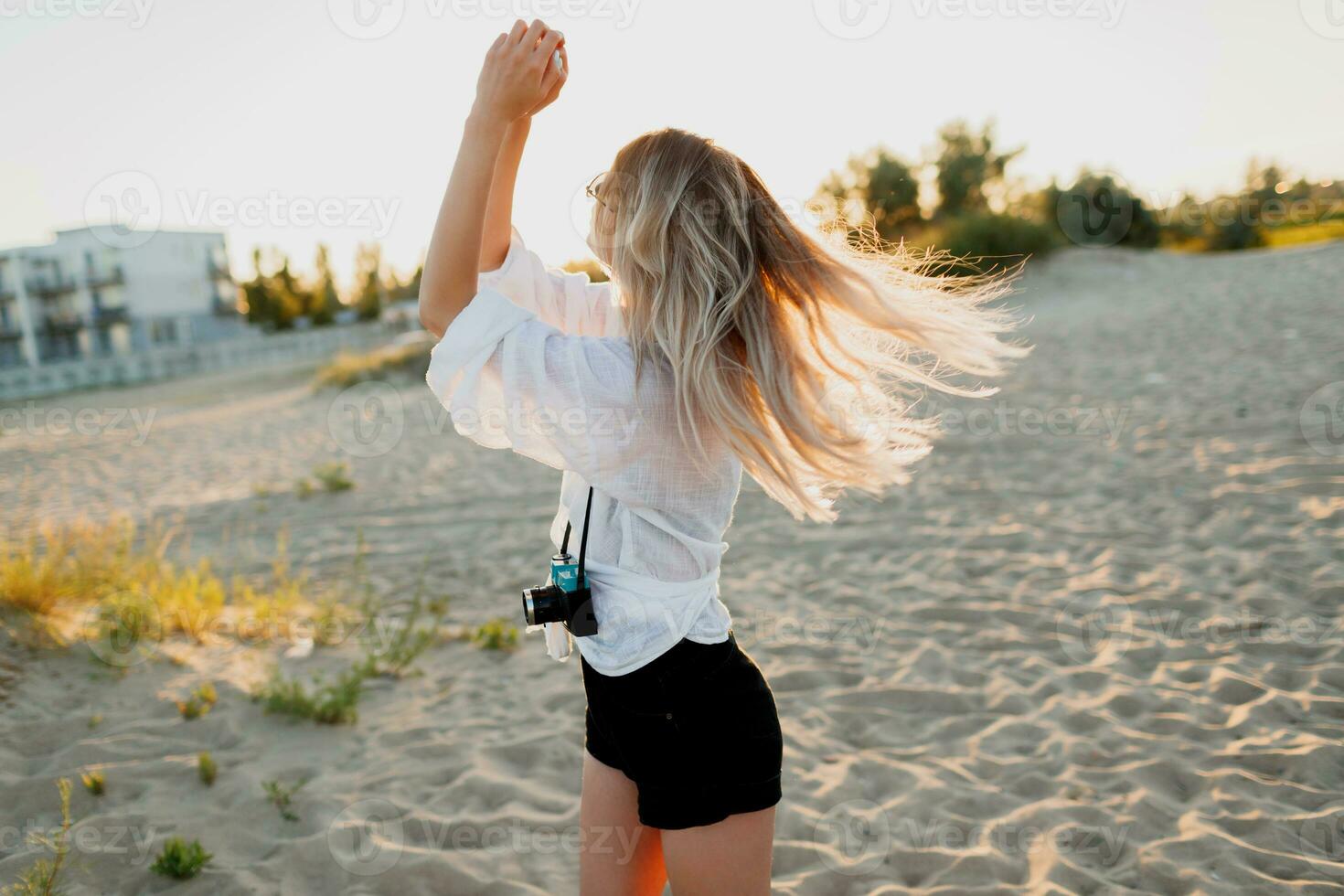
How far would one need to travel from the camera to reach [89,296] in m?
45.1

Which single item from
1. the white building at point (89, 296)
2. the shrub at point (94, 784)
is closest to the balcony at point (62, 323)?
the white building at point (89, 296)

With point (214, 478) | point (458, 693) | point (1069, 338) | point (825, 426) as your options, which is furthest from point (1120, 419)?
point (214, 478)

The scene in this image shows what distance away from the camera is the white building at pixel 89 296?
43.9m

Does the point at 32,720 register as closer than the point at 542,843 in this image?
No

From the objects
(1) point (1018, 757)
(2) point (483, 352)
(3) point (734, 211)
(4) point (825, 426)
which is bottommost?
(1) point (1018, 757)

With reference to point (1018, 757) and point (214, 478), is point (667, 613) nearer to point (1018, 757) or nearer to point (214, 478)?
point (1018, 757)

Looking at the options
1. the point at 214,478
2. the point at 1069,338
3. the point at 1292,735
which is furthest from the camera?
the point at 1069,338

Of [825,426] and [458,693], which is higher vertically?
[825,426]

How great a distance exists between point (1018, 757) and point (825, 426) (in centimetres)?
224

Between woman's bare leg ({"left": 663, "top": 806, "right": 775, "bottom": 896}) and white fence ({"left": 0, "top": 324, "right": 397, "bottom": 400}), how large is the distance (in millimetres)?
29283

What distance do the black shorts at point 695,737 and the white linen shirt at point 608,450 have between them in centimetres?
4

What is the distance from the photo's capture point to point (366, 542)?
251 inches

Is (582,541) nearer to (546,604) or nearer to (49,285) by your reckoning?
(546,604)

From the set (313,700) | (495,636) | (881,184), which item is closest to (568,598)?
(313,700)
